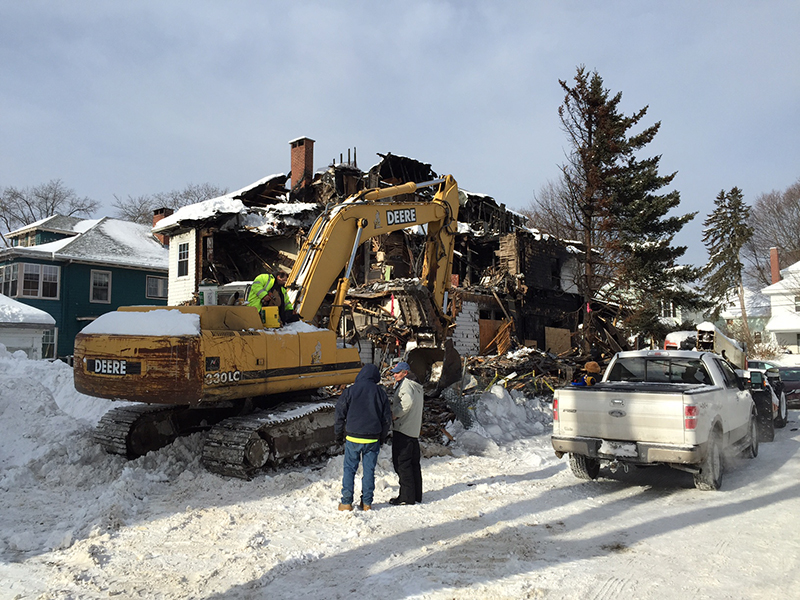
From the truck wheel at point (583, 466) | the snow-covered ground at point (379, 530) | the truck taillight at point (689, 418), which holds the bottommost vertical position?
the snow-covered ground at point (379, 530)

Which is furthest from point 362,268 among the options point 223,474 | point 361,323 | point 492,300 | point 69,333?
point 223,474

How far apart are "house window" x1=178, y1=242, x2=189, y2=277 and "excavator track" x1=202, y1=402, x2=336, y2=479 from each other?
54.3ft

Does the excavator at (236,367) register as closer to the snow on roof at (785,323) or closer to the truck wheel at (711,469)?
the truck wheel at (711,469)

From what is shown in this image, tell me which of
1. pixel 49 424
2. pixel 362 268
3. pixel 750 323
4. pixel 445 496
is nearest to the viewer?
pixel 445 496

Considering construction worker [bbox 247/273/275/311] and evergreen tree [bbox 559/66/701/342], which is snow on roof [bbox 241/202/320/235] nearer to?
evergreen tree [bbox 559/66/701/342]

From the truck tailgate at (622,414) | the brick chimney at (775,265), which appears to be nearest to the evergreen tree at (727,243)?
the brick chimney at (775,265)

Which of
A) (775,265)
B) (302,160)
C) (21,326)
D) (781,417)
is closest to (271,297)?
(781,417)

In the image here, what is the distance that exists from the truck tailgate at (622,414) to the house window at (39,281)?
88.9 feet

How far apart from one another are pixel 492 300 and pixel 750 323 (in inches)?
1405

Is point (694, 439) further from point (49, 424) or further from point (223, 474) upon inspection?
point (49, 424)

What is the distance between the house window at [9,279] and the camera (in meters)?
27.8

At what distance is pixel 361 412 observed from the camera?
22.0ft

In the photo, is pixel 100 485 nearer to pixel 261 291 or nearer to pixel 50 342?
pixel 261 291

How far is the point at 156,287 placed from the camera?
30.8m
